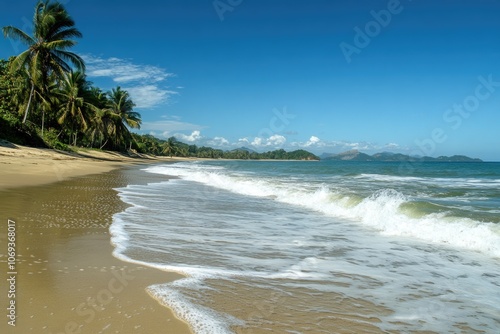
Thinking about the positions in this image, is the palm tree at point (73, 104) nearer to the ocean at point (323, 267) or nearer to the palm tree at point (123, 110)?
the palm tree at point (123, 110)

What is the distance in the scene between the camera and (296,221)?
367 inches

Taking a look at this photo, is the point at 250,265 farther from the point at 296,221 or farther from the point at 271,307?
the point at 296,221

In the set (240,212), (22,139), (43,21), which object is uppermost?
(43,21)

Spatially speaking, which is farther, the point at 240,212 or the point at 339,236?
the point at 240,212

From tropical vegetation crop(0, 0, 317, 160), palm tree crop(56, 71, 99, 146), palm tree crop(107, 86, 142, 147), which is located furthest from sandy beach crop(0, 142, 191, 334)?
palm tree crop(107, 86, 142, 147)

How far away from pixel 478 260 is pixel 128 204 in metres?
8.81

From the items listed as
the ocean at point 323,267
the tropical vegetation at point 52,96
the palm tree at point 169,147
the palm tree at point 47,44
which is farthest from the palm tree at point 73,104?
the palm tree at point 169,147

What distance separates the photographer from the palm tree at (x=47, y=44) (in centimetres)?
3005

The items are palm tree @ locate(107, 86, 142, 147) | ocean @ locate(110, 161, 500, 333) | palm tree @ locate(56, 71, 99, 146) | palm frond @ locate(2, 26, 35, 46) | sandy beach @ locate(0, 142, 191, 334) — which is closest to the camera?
sandy beach @ locate(0, 142, 191, 334)

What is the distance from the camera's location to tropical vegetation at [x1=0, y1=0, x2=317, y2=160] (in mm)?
30562

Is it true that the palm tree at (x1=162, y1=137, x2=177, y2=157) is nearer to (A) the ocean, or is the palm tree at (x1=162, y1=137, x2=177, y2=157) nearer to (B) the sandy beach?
(A) the ocean

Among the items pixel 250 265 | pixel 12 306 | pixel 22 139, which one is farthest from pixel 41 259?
pixel 22 139

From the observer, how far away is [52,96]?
39500 millimetres
